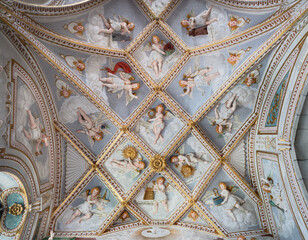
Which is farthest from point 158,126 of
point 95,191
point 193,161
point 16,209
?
point 16,209

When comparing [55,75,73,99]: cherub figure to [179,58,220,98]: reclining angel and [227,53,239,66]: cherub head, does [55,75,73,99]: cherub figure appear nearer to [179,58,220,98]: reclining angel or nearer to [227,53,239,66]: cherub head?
[179,58,220,98]: reclining angel

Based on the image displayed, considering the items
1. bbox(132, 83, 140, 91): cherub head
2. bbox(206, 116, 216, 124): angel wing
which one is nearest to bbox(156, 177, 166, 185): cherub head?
bbox(206, 116, 216, 124): angel wing

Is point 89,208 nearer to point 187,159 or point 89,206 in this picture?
point 89,206

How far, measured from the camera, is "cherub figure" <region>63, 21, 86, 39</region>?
729 centimetres

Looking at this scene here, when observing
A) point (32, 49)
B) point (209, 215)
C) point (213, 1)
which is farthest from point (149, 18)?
point (209, 215)

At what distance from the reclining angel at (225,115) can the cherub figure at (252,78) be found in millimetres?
619

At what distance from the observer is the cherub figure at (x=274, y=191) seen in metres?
6.77

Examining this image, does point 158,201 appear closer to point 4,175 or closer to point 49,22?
point 4,175

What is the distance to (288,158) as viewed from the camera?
20.5 feet

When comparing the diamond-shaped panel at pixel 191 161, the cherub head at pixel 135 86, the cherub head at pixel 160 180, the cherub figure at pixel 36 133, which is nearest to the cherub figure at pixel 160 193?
the cherub head at pixel 160 180

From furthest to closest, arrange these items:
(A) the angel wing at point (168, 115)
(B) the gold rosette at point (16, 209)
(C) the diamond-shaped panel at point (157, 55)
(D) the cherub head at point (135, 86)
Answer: (A) the angel wing at point (168, 115) → (D) the cherub head at point (135, 86) → (C) the diamond-shaped panel at point (157, 55) → (B) the gold rosette at point (16, 209)

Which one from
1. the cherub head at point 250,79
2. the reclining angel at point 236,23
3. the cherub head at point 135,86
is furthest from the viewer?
the cherub head at point 135,86

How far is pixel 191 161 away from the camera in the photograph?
863cm

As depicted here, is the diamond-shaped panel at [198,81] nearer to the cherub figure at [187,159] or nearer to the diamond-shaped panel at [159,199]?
the cherub figure at [187,159]
